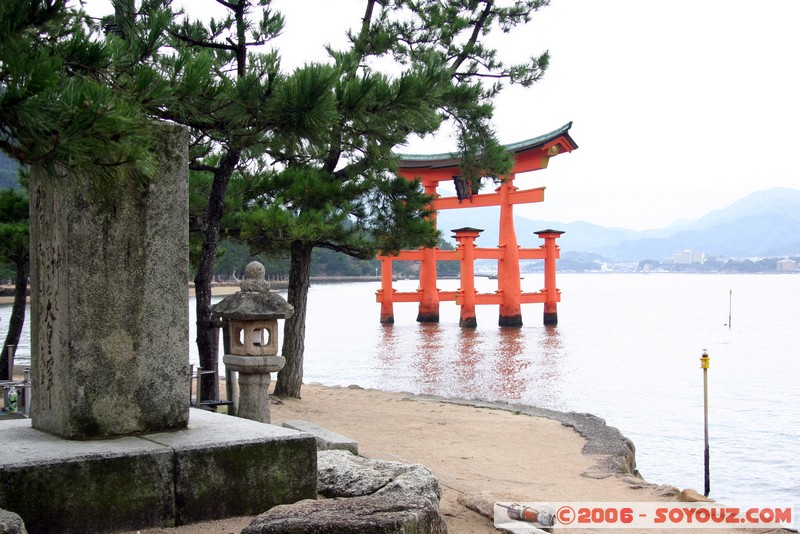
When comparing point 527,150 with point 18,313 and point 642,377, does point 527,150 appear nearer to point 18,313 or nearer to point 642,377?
point 642,377

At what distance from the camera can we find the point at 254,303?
618 centimetres

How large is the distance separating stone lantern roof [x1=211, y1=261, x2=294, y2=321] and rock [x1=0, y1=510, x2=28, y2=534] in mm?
3442

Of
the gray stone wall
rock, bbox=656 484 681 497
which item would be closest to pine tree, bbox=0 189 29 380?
the gray stone wall

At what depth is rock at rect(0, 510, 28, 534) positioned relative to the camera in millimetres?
2576

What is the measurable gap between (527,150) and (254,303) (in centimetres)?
2120

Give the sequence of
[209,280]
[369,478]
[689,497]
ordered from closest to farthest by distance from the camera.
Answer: [369,478]
[689,497]
[209,280]

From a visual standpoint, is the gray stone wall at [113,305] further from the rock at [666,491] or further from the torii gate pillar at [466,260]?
the torii gate pillar at [466,260]

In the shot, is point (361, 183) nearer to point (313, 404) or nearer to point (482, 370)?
point (313, 404)

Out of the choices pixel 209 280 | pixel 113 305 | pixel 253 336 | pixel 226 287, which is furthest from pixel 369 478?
pixel 226 287

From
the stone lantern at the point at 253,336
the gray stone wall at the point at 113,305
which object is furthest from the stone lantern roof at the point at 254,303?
the gray stone wall at the point at 113,305

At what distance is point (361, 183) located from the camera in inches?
369

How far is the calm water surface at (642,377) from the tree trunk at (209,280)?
17.7ft

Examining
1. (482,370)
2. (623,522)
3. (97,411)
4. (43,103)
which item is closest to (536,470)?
(623,522)

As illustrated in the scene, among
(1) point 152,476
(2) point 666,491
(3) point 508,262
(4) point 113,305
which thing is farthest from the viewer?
(3) point 508,262
